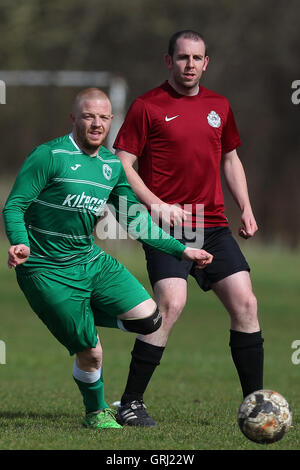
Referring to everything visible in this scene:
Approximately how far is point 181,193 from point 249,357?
121 centimetres

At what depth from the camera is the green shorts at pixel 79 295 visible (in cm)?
563

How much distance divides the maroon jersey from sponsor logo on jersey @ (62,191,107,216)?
63cm

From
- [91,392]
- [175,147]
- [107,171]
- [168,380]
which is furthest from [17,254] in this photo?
[168,380]

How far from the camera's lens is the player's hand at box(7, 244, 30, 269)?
512 centimetres

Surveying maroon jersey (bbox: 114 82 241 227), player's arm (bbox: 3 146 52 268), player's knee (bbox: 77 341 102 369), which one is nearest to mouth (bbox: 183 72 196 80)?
maroon jersey (bbox: 114 82 241 227)

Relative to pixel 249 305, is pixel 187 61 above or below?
above

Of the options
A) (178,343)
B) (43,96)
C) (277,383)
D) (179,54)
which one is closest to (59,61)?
(43,96)

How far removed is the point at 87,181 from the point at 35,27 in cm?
3684

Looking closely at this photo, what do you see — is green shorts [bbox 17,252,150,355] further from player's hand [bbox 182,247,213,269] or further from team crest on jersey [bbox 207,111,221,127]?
team crest on jersey [bbox 207,111,221,127]

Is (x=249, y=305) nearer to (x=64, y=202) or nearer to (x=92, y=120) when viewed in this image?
(x=64, y=202)

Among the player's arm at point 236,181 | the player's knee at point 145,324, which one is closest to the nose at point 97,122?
the player's knee at point 145,324

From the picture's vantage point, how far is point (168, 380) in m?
10.5

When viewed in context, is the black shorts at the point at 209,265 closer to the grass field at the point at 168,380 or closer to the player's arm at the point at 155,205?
the player's arm at the point at 155,205

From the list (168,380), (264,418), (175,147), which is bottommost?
(168,380)
